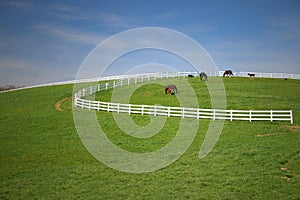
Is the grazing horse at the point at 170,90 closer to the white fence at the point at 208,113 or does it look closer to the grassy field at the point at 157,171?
the white fence at the point at 208,113

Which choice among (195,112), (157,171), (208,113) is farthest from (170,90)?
(157,171)

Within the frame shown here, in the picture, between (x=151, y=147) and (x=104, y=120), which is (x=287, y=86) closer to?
(x=104, y=120)

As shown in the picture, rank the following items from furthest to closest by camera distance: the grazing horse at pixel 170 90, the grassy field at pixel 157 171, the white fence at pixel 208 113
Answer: the grazing horse at pixel 170 90 < the white fence at pixel 208 113 < the grassy field at pixel 157 171

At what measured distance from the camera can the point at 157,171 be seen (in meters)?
12.9

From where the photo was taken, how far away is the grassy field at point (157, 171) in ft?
34.0

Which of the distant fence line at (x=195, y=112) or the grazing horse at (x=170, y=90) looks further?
the grazing horse at (x=170, y=90)

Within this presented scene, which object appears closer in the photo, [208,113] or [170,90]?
[208,113]

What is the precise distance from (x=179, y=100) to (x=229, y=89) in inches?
411

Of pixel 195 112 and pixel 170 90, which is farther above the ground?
pixel 170 90

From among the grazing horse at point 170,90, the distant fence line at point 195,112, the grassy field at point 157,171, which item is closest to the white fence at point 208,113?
the distant fence line at point 195,112

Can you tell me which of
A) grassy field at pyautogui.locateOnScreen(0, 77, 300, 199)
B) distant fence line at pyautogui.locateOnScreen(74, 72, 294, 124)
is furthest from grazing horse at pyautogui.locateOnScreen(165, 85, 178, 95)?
grassy field at pyautogui.locateOnScreen(0, 77, 300, 199)

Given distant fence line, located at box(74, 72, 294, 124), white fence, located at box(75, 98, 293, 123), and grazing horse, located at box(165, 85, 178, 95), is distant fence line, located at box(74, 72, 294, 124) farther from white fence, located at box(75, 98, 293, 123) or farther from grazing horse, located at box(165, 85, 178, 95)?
grazing horse, located at box(165, 85, 178, 95)

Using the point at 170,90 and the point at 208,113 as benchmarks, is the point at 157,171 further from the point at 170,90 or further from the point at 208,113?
the point at 170,90

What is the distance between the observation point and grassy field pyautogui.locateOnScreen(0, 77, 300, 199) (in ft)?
34.0
